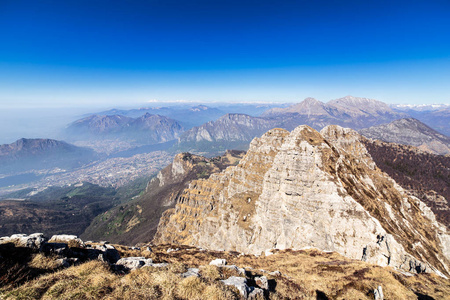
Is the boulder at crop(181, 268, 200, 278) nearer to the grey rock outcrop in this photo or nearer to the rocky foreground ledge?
the rocky foreground ledge

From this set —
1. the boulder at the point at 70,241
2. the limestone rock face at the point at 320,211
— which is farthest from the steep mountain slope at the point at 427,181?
the boulder at the point at 70,241

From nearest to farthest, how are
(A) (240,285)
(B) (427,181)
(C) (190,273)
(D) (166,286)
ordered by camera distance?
(D) (166,286), (A) (240,285), (C) (190,273), (B) (427,181)

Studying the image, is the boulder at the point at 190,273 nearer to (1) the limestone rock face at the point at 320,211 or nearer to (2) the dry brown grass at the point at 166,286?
(2) the dry brown grass at the point at 166,286

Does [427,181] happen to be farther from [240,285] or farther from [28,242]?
[28,242]

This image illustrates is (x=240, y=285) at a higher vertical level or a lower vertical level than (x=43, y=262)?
lower

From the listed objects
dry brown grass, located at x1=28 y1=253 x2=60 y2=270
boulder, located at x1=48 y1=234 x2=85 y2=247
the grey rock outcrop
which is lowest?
boulder, located at x1=48 y1=234 x2=85 y2=247

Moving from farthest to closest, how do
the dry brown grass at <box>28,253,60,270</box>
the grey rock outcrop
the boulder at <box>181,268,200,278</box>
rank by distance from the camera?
1. the boulder at <box>181,268,200,278</box>
2. the grey rock outcrop
3. the dry brown grass at <box>28,253,60,270</box>

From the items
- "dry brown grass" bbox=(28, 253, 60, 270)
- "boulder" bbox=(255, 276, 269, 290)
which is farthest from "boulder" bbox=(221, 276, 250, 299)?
"dry brown grass" bbox=(28, 253, 60, 270)

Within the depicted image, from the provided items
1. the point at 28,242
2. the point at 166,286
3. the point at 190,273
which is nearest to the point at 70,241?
the point at 28,242

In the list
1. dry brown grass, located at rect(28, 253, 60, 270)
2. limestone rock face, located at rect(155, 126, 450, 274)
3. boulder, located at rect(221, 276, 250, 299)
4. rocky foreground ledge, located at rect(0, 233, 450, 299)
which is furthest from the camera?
limestone rock face, located at rect(155, 126, 450, 274)
